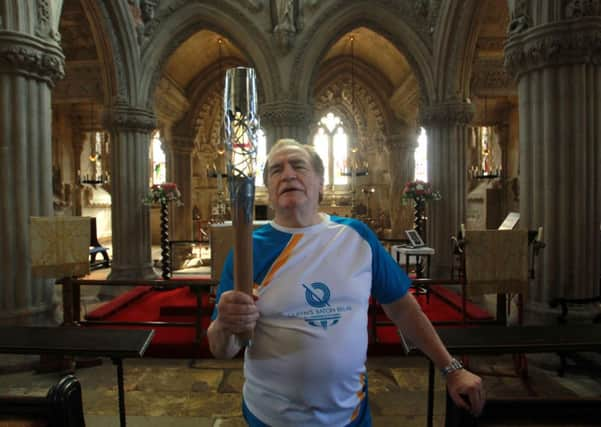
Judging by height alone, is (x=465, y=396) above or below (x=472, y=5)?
below

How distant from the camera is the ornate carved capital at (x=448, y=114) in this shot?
358 inches

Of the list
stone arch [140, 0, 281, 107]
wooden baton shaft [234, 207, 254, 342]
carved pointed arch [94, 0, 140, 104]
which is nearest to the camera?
wooden baton shaft [234, 207, 254, 342]

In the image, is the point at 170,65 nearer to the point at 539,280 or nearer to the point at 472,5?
the point at 472,5

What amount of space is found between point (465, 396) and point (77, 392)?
5.48 feet

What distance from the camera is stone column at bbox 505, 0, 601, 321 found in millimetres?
4801

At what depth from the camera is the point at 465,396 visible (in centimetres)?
151

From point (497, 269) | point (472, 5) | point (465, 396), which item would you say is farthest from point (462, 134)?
point (465, 396)

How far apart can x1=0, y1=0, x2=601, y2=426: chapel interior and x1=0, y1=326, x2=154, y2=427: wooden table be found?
1.11 meters

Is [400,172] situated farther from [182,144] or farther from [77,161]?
[77,161]

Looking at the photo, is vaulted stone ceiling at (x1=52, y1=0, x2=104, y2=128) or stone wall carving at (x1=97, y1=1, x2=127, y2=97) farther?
vaulted stone ceiling at (x1=52, y1=0, x2=104, y2=128)

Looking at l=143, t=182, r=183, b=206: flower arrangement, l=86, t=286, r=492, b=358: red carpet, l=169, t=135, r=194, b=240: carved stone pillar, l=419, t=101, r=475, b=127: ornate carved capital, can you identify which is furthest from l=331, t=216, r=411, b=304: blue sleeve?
l=169, t=135, r=194, b=240: carved stone pillar

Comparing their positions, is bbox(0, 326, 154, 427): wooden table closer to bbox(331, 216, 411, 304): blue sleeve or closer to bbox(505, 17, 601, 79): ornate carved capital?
bbox(331, 216, 411, 304): blue sleeve

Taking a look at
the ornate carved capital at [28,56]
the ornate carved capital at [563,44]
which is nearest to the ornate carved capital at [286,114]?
the ornate carved capital at [28,56]

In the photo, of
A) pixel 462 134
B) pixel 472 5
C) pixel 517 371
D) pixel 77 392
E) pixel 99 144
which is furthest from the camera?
pixel 99 144
